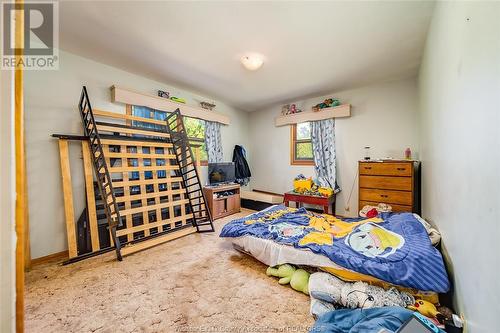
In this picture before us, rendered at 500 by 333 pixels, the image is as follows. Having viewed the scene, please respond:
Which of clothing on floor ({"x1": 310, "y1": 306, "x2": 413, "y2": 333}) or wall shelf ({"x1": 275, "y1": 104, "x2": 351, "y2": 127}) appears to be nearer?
clothing on floor ({"x1": 310, "y1": 306, "x2": 413, "y2": 333})

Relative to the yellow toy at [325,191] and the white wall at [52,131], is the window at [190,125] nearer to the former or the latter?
the white wall at [52,131]

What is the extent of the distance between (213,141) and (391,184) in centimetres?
327

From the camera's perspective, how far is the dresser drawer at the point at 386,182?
8.98ft

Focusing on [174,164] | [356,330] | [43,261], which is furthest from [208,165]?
[356,330]

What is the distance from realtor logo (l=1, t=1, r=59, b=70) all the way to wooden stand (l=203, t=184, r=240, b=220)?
9.01 feet

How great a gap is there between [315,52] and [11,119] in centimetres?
271

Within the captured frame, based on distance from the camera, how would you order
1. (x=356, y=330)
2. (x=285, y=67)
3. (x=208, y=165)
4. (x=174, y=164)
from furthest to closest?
(x=208, y=165) → (x=174, y=164) → (x=285, y=67) → (x=356, y=330)

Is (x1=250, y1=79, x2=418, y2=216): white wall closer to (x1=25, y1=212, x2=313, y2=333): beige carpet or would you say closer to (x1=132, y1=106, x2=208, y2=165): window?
(x1=132, y1=106, x2=208, y2=165): window

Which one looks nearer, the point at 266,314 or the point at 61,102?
the point at 266,314

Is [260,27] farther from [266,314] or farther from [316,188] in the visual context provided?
[316,188]

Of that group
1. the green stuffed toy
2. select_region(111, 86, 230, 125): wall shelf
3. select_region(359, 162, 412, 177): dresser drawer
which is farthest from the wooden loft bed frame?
select_region(359, 162, 412, 177): dresser drawer

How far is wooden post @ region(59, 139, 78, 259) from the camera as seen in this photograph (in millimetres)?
2221

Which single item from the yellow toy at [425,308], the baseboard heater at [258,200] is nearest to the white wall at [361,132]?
the baseboard heater at [258,200]

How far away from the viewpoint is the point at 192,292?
1.70m
